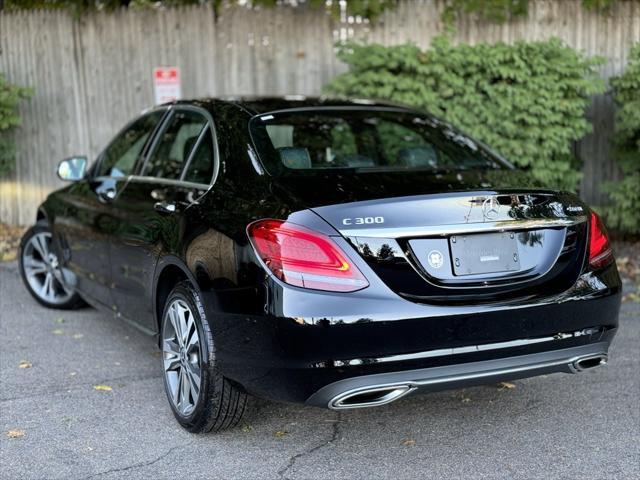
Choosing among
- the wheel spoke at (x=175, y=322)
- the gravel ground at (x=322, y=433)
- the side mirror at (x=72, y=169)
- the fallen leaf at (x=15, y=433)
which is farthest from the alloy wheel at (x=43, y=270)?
the wheel spoke at (x=175, y=322)

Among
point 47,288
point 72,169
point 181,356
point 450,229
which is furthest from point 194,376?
point 47,288

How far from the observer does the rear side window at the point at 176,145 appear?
4504 mm

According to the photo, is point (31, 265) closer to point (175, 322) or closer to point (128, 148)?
point (128, 148)

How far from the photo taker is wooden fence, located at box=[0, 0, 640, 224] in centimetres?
859

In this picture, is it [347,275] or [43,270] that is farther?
[43,270]

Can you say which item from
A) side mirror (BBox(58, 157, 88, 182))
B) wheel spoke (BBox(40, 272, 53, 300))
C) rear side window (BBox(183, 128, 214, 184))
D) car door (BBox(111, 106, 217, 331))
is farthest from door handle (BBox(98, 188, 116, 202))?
wheel spoke (BBox(40, 272, 53, 300))

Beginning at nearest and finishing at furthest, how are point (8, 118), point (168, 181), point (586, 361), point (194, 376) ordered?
point (586, 361) < point (194, 376) < point (168, 181) < point (8, 118)

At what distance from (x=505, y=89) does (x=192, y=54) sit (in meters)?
3.60

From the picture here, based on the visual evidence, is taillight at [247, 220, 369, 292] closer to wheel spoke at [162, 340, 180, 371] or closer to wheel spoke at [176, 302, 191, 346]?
wheel spoke at [176, 302, 191, 346]

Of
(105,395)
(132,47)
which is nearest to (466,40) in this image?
(132,47)

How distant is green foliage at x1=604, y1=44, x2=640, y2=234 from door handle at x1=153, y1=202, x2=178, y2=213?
4880 millimetres

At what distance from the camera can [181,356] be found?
4.01m

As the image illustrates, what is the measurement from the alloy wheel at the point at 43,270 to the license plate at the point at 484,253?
3818 mm

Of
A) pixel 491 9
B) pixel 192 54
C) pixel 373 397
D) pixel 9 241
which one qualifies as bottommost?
pixel 9 241
